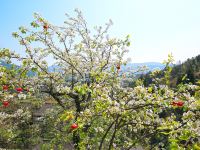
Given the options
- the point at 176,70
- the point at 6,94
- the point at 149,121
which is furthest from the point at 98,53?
the point at 176,70

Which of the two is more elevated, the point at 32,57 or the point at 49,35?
the point at 49,35

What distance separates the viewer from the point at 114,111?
679 centimetres

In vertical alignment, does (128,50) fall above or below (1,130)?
above

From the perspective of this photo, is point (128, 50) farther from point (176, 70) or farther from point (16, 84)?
point (176, 70)

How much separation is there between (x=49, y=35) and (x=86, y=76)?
2.61 m

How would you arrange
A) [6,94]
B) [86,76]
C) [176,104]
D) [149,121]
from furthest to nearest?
[86,76] < [6,94] < [149,121] < [176,104]

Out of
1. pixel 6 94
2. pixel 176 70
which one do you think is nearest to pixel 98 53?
pixel 6 94

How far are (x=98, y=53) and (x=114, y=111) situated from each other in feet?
34.0

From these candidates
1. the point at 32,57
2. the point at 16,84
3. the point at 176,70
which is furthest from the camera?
the point at 176,70

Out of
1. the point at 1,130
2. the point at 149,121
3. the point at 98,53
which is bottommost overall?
the point at 1,130

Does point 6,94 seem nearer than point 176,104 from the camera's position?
No

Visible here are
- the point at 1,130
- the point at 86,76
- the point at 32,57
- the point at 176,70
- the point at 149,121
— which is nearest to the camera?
the point at 149,121

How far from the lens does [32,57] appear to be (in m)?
14.5

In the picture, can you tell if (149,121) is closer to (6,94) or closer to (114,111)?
(114,111)
